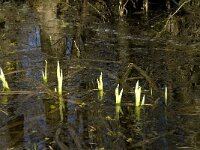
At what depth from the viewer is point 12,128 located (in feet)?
14.3

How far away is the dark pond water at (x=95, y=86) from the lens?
418 cm

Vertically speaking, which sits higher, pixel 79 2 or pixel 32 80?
pixel 79 2

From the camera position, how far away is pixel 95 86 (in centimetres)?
527

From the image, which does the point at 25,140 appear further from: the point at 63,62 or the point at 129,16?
the point at 129,16

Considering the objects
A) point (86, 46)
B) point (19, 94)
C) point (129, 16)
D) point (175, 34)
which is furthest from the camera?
point (129, 16)

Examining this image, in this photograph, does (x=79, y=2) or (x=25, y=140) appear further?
(x=79, y=2)

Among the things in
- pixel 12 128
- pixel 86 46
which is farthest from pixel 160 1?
pixel 12 128

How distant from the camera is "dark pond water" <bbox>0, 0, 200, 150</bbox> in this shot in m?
4.18

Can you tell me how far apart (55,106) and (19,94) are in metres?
0.48

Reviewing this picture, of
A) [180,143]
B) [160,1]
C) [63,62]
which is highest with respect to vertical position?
[160,1]

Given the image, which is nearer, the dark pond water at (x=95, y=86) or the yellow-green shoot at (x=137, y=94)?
the dark pond water at (x=95, y=86)

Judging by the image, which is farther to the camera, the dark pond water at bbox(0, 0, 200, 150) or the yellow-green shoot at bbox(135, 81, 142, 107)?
the yellow-green shoot at bbox(135, 81, 142, 107)

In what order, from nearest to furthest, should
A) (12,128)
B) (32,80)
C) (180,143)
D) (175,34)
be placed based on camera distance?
1. (180,143)
2. (12,128)
3. (32,80)
4. (175,34)

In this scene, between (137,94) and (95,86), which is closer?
(137,94)
